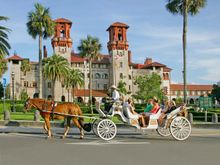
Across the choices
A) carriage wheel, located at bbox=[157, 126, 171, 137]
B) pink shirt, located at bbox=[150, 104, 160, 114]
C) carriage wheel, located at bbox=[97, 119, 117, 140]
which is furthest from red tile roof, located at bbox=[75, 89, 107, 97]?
carriage wheel, located at bbox=[97, 119, 117, 140]

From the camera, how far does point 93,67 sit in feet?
411

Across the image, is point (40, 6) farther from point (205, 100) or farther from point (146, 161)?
point (146, 161)

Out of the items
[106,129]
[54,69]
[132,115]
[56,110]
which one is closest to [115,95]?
[132,115]

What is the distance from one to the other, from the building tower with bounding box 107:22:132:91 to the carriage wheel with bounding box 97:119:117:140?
336 feet

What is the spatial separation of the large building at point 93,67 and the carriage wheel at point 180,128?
94.2 m

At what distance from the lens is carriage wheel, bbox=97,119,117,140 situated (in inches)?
595

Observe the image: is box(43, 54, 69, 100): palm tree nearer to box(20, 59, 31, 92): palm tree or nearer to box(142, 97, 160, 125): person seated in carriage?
box(20, 59, 31, 92): palm tree

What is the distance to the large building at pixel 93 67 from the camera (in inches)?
4478

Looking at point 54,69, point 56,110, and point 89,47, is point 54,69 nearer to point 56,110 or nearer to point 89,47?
point 89,47

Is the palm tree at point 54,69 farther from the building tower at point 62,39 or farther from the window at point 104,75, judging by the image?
the window at point 104,75

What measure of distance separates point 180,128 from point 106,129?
3046 millimetres

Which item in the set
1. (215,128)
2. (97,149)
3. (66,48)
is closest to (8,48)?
(215,128)

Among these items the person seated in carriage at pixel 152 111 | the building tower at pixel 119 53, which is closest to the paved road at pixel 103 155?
the person seated in carriage at pixel 152 111

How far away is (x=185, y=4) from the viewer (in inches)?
1558
